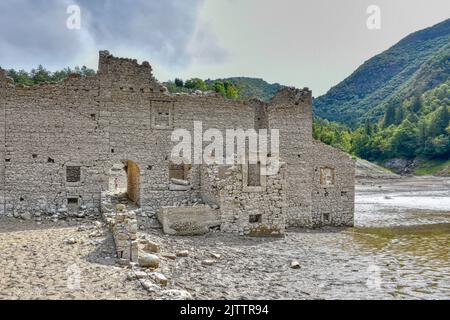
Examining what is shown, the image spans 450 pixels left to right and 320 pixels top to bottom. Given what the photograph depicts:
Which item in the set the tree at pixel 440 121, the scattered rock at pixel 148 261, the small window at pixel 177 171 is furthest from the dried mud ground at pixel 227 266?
the tree at pixel 440 121

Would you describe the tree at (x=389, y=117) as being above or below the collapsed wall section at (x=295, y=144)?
above

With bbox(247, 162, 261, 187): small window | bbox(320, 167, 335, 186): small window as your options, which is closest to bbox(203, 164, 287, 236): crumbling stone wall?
bbox(247, 162, 261, 187): small window

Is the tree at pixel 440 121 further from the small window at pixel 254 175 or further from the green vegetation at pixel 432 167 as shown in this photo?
the small window at pixel 254 175

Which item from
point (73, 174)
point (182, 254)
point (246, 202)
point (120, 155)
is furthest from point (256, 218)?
point (73, 174)

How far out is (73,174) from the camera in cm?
2086

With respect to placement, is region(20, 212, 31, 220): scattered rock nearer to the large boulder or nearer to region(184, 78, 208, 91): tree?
the large boulder

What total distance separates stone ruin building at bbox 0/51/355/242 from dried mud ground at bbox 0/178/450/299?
1059 mm

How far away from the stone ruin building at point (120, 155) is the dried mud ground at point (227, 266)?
1.06 meters

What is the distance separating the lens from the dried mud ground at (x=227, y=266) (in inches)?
423

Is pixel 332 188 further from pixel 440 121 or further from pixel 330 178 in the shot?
pixel 440 121

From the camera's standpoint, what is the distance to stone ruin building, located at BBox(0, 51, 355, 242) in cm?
1964

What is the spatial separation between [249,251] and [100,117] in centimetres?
936
